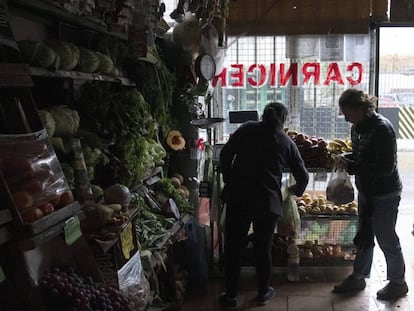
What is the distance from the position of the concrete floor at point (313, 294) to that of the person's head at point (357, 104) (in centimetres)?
130

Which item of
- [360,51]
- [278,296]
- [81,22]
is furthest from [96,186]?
[360,51]

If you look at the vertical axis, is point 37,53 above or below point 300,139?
above

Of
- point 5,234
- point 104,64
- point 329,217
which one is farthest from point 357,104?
point 5,234

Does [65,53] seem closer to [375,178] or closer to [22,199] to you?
[22,199]

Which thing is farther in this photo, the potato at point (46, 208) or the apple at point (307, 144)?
the apple at point (307, 144)

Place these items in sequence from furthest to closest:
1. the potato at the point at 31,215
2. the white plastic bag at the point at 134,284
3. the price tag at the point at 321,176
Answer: the price tag at the point at 321,176 < the white plastic bag at the point at 134,284 < the potato at the point at 31,215

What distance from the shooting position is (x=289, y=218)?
14.3ft

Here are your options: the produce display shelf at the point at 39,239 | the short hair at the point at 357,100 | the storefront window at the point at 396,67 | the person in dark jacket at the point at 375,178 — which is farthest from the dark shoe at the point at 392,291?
the produce display shelf at the point at 39,239

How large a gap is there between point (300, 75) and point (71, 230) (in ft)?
12.5

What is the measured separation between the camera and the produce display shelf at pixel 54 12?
2222 mm

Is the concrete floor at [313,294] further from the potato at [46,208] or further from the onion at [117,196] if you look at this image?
the potato at [46,208]

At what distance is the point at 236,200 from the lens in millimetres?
3824

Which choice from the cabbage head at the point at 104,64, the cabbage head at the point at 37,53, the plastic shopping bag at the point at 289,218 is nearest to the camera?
the cabbage head at the point at 37,53

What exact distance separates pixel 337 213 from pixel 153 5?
2.45 m
